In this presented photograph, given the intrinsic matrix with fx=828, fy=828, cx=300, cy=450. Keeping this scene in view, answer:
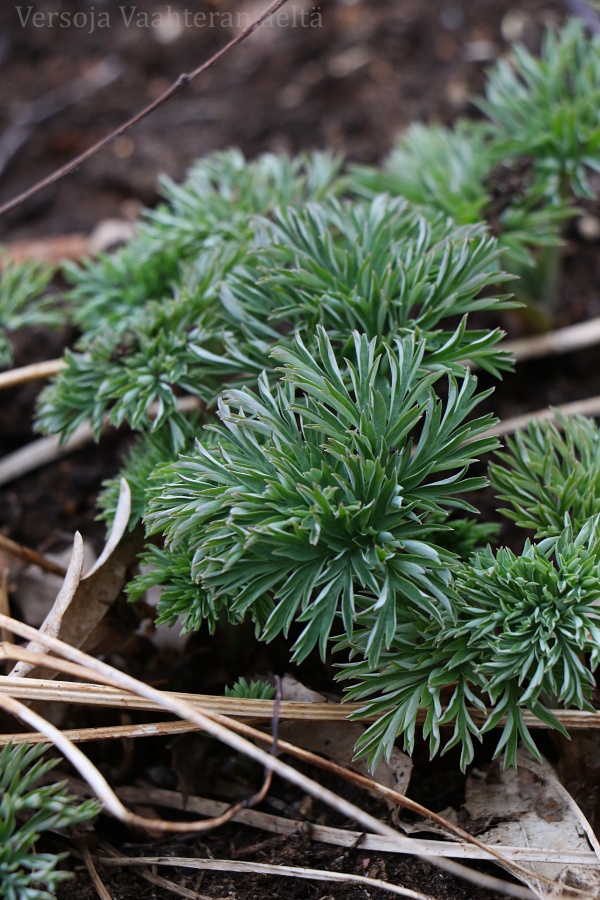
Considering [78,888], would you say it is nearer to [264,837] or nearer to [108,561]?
[264,837]

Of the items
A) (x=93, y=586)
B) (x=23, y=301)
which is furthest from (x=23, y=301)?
(x=93, y=586)

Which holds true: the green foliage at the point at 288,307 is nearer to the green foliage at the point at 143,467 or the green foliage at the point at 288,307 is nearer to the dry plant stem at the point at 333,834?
the green foliage at the point at 143,467

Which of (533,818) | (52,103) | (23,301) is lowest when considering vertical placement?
(533,818)

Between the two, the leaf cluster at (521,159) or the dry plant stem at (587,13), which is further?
the dry plant stem at (587,13)

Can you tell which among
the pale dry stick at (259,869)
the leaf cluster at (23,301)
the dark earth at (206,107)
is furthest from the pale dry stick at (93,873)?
the leaf cluster at (23,301)

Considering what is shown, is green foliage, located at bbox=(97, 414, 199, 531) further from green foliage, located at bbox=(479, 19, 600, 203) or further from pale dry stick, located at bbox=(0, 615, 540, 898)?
green foliage, located at bbox=(479, 19, 600, 203)

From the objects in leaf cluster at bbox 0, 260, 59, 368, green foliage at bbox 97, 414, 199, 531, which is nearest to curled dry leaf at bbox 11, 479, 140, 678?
green foliage at bbox 97, 414, 199, 531

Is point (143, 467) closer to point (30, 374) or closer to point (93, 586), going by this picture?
point (93, 586)
